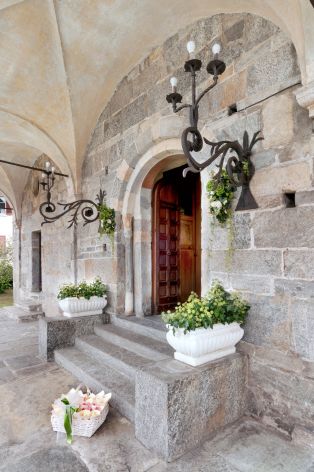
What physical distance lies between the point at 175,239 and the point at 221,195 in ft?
5.97

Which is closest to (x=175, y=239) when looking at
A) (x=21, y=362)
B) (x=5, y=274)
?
(x=21, y=362)

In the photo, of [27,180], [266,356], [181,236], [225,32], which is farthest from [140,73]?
[27,180]

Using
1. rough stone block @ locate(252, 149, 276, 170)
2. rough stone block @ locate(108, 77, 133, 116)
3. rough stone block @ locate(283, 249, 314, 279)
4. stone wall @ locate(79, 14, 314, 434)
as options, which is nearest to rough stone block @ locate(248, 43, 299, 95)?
stone wall @ locate(79, 14, 314, 434)

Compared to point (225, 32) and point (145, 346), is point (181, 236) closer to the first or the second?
point (145, 346)

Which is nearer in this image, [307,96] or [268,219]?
[307,96]

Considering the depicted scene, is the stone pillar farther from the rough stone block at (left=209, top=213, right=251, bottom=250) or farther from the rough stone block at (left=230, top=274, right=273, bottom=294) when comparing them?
the rough stone block at (left=230, top=274, right=273, bottom=294)

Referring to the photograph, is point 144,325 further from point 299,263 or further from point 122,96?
point 122,96

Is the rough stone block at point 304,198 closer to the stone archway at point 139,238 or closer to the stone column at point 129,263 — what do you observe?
the stone archway at point 139,238

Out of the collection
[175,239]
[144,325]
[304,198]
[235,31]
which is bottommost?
[144,325]

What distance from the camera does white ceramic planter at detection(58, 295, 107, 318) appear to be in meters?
3.43

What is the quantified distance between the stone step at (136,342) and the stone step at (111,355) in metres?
0.04

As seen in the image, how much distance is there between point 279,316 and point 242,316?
0.25 m

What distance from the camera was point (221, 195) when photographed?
2.25 metres

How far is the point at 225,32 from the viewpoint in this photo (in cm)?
247
